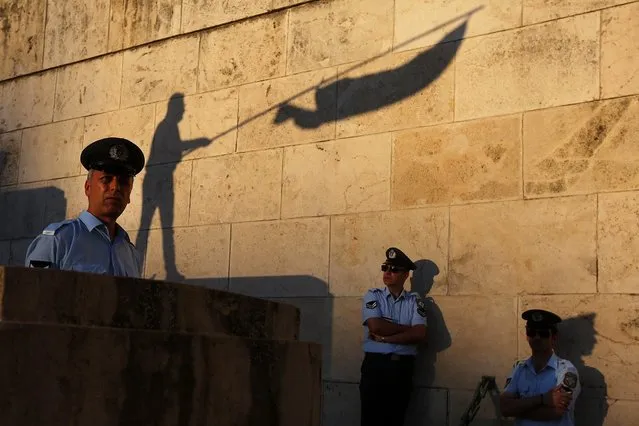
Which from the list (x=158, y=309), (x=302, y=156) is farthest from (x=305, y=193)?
(x=158, y=309)

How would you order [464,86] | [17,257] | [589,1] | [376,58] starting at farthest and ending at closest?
1. [17,257]
2. [376,58]
3. [464,86]
4. [589,1]

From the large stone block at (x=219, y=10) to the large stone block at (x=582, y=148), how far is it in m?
2.90

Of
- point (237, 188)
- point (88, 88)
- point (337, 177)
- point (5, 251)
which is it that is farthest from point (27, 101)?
point (337, 177)

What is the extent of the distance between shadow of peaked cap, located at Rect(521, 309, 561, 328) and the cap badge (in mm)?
3403

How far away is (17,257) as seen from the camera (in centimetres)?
1128

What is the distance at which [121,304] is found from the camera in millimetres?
3883

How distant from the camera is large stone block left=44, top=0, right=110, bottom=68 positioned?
36.3 feet

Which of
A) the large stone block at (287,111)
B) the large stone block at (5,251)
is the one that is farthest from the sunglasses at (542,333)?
the large stone block at (5,251)

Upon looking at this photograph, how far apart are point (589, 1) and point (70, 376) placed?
535 cm

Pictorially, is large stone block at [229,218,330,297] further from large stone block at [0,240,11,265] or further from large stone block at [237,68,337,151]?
large stone block at [0,240,11,265]

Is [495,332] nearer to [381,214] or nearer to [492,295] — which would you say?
[492,295]

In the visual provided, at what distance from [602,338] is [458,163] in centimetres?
182

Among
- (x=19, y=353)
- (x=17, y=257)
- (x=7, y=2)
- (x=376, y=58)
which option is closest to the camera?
(x=19, y=353)

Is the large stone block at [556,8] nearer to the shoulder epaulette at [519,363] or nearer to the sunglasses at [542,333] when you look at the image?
the sunglasses at [542,333]
